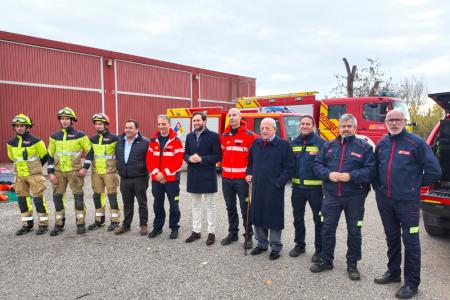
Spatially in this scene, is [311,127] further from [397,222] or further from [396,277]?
[396,277]

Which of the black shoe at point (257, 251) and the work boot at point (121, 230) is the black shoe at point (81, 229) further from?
the black shoe at point (257, 251)

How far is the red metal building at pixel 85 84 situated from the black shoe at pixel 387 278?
1463 centimetres

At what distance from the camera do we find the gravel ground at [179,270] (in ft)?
11.0

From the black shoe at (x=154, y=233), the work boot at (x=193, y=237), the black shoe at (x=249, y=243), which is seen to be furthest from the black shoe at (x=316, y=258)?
the black shoe at (x=154, y=233)

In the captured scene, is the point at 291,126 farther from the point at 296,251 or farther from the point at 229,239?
the point at 296,251

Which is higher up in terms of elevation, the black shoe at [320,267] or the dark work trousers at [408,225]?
the dark work trousers at [408,225]

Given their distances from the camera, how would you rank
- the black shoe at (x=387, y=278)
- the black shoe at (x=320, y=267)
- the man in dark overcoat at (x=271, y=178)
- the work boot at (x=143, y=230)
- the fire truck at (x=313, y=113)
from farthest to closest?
1. the fire truck at (x=313, y=113)
2. the work boot at (x=143, y=230)
3. the man in dark overcoat at (x=271, y=178)
4. the black shoe at (x=320, y=267)
5. the black shoe at (x=387, y=278)

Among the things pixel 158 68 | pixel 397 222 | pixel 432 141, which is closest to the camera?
pixel 397 222

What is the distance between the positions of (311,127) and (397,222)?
1386 mm

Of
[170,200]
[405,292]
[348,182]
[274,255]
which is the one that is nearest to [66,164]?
[170,200]

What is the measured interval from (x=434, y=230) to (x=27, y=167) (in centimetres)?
610

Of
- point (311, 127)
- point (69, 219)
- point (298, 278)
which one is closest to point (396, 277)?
point (298, 278)

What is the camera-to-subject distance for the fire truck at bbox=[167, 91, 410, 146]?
32.6 feet

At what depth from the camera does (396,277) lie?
11.6ft
